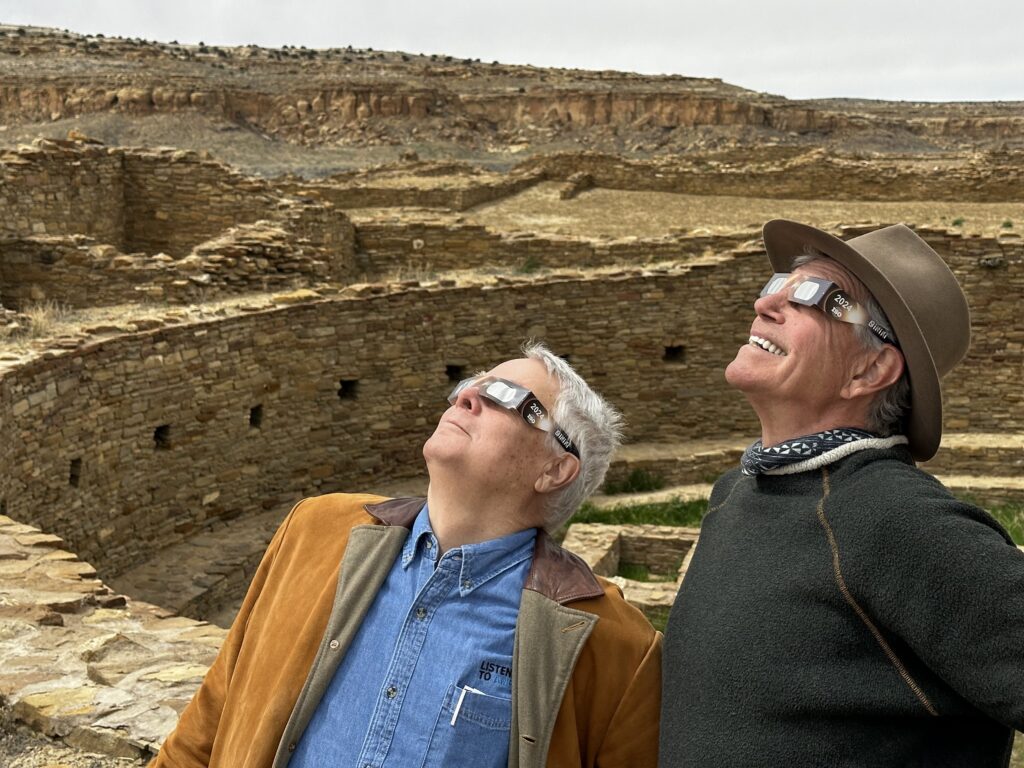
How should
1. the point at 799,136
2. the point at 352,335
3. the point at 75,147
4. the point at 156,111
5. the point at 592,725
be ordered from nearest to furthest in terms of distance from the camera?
the point at 592,725 → the point at 352,335 → the point at 75,147 → the point at 156,111 → the point at 799,136

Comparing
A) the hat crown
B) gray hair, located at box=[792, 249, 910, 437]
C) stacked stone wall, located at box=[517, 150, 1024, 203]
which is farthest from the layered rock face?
gray hair, located at box=[792, 249, 910, 437]

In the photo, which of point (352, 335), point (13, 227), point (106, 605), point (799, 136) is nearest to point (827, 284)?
point (106, 605)

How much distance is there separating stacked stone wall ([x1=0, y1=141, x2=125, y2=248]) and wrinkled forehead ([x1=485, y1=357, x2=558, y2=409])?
11524 mm

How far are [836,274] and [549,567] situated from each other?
37.8 inches

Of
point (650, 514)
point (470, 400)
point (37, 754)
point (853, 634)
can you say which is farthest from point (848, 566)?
point (650, 514)

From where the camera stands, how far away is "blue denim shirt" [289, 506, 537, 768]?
2449 mm

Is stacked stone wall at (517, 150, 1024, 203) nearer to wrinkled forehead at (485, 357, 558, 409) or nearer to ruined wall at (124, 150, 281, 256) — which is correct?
ruined wall at (124, 150, 281, 256)

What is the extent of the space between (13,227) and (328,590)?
1212 centimetres

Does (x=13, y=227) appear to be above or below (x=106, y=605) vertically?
above

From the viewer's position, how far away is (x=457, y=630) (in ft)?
8.25

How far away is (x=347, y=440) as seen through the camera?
1051 cm

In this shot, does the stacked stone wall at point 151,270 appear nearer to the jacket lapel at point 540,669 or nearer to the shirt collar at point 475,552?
the shirt collar at point 475,552

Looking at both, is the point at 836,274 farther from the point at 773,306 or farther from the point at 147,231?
the point at 147,231

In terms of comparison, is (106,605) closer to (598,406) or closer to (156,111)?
(598,406)
